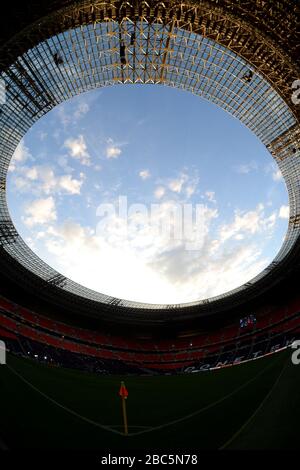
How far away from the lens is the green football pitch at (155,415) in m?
9.23

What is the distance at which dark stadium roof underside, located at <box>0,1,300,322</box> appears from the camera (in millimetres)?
21609

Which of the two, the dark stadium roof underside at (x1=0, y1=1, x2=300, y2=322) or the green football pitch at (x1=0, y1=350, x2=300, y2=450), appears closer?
the green football pitch at (x1=0, y1=350, x2=300, y2=450)

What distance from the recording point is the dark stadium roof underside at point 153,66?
2161 centimetres

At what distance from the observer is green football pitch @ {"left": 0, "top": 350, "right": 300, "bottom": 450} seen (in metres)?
9.23

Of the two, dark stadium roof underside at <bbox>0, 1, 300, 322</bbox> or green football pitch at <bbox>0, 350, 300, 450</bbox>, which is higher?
dark stadium roof underside at <bbox>0, 1, 300, 322</bbox>

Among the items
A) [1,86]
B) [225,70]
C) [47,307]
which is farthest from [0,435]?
[47,307]

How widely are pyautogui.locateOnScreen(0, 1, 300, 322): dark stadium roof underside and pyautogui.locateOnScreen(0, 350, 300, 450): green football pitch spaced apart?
71.7 feet

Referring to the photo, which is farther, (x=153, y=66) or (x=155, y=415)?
(x=153, y=66)

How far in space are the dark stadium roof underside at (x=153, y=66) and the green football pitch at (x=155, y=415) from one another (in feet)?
71.7

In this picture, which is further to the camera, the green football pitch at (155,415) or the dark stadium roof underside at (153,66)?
the dark stadium roof underside at (153,66)

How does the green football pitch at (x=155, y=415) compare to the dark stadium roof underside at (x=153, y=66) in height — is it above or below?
below

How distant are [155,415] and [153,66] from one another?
28.9 meters

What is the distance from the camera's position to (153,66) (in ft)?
91.5

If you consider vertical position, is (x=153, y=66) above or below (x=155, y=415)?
above
